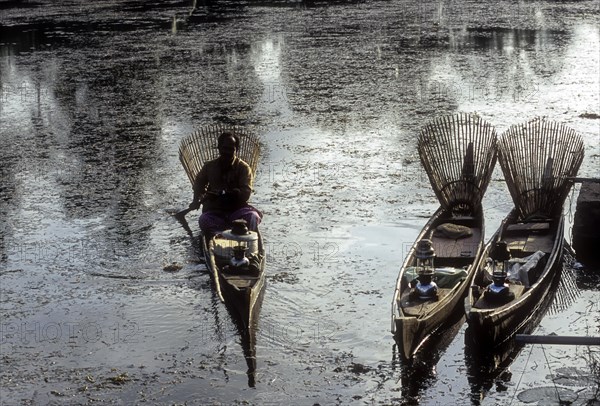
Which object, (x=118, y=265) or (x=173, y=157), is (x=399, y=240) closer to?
(x=118, y=265)

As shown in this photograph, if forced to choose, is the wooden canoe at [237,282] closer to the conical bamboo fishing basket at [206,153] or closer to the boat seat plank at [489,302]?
the boat seat plank at [489,302]

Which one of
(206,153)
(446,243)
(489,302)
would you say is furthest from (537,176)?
(206,153)

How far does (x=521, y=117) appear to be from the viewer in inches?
686

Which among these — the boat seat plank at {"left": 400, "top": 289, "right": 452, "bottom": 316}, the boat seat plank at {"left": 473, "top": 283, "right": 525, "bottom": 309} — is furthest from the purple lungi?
the boat seat plank at {"left": 473, "top": 283, "right": 525, "bottom": 309}

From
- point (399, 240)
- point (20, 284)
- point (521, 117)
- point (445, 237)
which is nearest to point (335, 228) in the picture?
point (399, 240)

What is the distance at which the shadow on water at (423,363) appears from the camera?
8328 millimetres

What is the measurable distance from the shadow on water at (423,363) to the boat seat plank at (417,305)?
297 millimetres

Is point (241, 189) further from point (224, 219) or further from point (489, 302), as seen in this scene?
point (489, 302)

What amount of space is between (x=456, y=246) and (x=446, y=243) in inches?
4.5

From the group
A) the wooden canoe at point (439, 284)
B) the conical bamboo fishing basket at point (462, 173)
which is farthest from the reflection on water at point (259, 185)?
the conical bamboo fishing basket at point (462, 173)

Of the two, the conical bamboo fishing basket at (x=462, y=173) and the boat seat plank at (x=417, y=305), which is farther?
the conical bamboo fishing basket at (x=462, y=173)

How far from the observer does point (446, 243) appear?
424 inches

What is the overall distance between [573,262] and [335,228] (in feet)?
8.71

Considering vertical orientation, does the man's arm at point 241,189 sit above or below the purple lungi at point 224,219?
above
